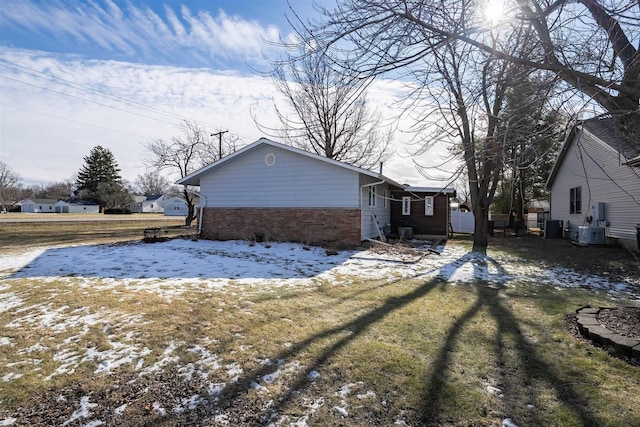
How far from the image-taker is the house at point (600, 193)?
11391 millimetres

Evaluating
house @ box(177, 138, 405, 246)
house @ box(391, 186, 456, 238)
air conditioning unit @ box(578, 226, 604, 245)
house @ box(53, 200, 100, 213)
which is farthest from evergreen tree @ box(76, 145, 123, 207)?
air conditioning unit @ box(578, 226, 604, 245)

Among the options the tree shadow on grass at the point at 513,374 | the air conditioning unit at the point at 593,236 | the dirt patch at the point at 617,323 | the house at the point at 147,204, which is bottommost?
the tree shadow on grass at the point at 513,374

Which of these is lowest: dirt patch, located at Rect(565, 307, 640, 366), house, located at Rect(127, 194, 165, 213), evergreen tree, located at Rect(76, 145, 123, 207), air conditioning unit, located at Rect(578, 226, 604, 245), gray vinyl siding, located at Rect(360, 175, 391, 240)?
dirt patch, located at Rect(565, 307, 640, 366)

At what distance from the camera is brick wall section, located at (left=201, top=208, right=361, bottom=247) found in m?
12.7

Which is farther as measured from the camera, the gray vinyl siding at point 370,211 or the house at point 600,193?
the gray vinyl siding at point 370,211

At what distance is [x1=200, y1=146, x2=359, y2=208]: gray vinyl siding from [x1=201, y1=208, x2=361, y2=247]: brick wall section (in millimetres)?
277

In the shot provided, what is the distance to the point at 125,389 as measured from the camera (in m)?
3.08

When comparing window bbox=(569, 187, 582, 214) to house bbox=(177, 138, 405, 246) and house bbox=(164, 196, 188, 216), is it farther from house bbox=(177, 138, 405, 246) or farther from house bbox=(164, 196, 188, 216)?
house bbox=(164, 196, 188, 216)

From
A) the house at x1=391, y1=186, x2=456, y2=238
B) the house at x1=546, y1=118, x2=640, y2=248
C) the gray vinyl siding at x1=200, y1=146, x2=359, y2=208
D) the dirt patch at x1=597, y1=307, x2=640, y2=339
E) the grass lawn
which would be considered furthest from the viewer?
the house at x1=391, y1=186, x2=456, y2=238

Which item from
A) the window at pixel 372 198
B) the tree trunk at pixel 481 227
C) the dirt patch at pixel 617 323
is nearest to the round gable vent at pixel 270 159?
the window at pixel 372 198

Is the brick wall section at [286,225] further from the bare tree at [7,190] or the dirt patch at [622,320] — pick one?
the bare tree at [7,190]

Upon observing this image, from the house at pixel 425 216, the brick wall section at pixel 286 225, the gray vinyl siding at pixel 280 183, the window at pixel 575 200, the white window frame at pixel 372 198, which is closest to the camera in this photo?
the brick wall section at pixel 286 225

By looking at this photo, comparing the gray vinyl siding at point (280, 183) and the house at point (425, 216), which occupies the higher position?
the gray vinyl siding at point (280, 183)

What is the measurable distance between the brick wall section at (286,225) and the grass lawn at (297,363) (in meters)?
6.75
